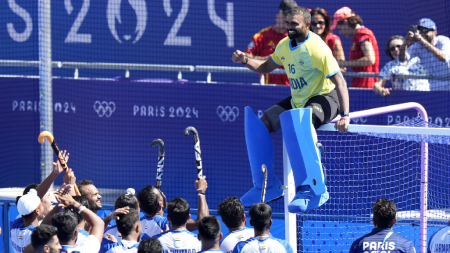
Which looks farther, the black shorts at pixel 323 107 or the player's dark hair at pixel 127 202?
the player's dark hair at pixel 127 202

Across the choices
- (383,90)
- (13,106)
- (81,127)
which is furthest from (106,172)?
(383,90)

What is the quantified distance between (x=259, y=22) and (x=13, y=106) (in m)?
3.91

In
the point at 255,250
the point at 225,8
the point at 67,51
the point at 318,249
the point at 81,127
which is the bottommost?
the point at 318,249

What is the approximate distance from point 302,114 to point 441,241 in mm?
1768

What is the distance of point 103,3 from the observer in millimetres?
10531

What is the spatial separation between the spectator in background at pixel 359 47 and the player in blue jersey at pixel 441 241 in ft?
10.6

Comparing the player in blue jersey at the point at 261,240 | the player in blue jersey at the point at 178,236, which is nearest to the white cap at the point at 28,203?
the player in blue jersey at the point at 178,236

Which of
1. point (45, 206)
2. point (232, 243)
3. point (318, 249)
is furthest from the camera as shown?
point (318, 249)

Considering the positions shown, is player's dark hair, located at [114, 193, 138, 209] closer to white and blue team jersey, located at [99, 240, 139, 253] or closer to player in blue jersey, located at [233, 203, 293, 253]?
white and blue team jersey, located at [99, 240, 139, 253]

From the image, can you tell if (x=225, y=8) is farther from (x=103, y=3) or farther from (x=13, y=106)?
(x=13, y=106)

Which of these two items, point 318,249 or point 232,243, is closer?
point 232,243

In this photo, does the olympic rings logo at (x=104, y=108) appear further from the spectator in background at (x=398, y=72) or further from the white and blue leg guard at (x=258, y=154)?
the white and blue leg guard at (x=258, y=154)

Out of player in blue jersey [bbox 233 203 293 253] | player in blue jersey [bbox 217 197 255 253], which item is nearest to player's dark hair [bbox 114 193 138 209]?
player in blue jersey [bbox 217 197 255 253]

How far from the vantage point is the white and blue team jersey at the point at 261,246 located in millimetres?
4926
